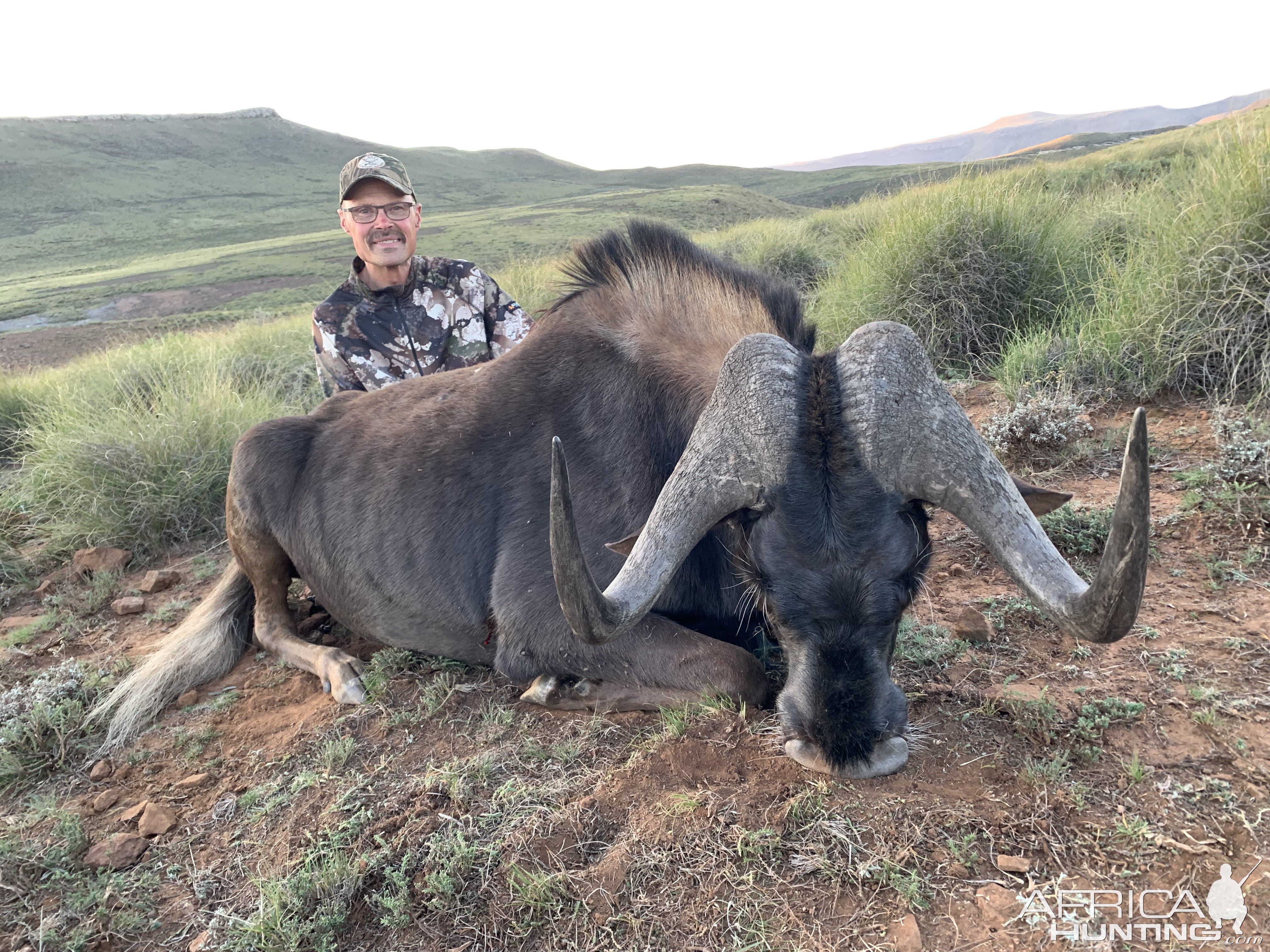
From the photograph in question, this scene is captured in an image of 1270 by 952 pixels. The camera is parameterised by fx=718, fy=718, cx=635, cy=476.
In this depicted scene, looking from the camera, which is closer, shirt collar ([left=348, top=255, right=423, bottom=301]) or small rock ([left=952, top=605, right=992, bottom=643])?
small rock ([left=952, top=605, right=992, bottom=643])

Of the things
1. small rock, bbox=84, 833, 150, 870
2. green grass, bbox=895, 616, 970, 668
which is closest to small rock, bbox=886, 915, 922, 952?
green grass, bbox=895, 616, 970, 668

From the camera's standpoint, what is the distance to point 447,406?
12.1ft

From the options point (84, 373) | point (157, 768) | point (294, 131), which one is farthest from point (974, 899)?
point (294, 131)

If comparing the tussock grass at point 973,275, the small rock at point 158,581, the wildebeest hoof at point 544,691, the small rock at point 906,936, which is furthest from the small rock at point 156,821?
the tussock grass at point 973,275

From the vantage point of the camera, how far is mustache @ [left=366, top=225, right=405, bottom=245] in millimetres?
5324

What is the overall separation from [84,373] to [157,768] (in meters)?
9.42

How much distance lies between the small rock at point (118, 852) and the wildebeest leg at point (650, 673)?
4.79 ft

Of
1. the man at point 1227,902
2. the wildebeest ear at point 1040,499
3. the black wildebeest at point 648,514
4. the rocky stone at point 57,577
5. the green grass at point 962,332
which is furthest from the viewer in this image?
the rocky stone at point 57,577

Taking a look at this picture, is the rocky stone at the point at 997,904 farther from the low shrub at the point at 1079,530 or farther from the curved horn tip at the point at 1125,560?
the low shrub at the point at 1079,530

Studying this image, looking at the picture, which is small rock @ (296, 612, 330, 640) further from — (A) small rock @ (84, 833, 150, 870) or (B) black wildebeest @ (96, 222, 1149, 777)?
(A) small rock @ (84, 833, 150, 870)

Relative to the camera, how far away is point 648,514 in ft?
9.95

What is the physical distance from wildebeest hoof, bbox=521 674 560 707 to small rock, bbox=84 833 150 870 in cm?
145

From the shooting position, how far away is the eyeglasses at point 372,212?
533cm

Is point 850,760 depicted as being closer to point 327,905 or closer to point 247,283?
point 327,905
